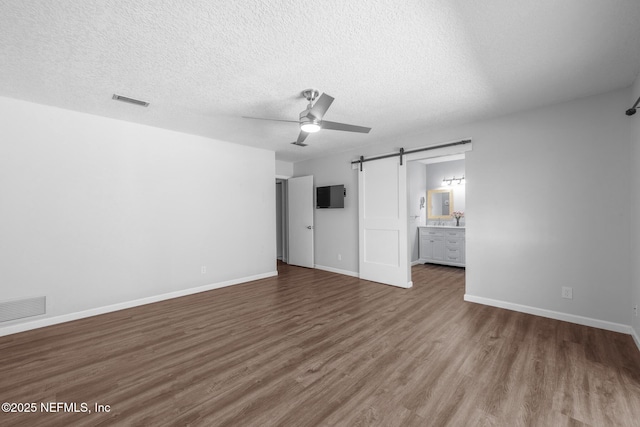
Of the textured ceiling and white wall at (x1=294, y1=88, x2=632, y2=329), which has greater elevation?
the textured ceiling

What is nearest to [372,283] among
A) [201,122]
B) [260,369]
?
[260,369]

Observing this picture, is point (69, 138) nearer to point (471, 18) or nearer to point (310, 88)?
point (310, 88)

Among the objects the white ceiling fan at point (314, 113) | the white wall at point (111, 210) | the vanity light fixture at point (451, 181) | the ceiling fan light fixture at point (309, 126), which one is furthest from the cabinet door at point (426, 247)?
the ceiling fan light fixture at point (309, 126)

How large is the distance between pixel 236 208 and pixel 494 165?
4027 millimetres

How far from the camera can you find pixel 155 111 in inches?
132

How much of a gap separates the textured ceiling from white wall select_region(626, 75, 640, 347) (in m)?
0.34

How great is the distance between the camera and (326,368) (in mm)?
2182

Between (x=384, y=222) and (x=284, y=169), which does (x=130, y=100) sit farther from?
(x=384, y=222)

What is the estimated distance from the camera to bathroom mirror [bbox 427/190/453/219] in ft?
21.6

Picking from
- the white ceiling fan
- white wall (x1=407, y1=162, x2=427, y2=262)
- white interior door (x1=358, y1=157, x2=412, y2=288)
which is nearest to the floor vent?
the white ceiling fan

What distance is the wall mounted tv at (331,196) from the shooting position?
5480 mm

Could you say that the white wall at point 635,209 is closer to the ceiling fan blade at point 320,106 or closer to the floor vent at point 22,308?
the ceiling fan blade at point 320,106

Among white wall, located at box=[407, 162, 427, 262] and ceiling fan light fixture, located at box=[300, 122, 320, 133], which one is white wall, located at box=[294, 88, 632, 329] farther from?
white wall, located at box=[407, 162, 427, 262]

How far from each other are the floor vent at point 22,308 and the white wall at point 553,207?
5.25 metres
